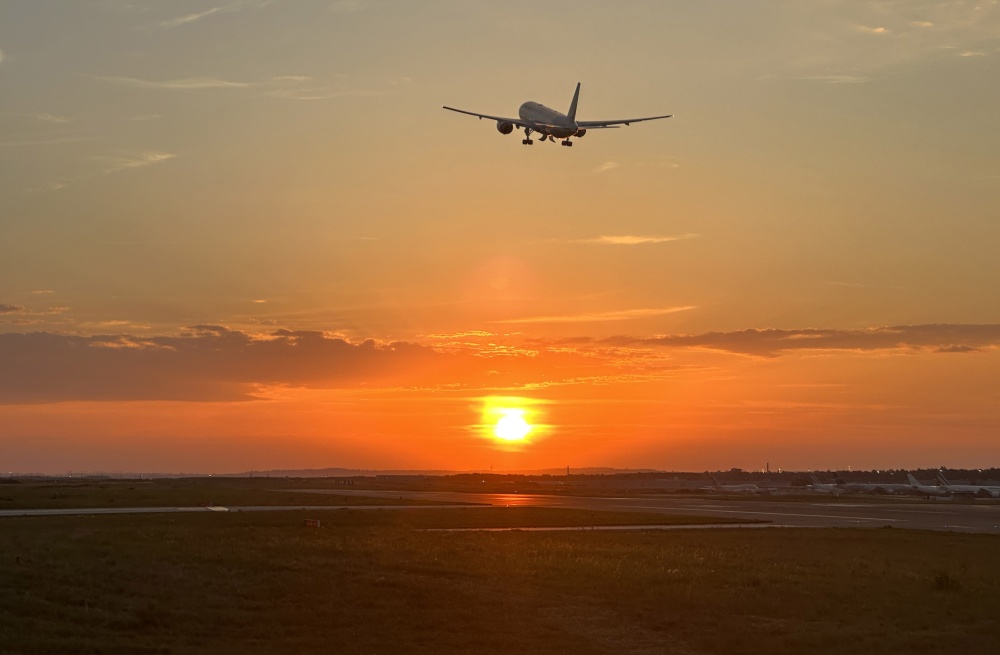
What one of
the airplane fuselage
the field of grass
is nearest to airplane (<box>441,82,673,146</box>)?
the airplane fuselage

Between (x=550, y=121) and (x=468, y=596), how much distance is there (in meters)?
56.7

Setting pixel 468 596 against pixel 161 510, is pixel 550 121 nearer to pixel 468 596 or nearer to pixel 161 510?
pixel 161 510

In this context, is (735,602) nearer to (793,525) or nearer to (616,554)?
(616,554)

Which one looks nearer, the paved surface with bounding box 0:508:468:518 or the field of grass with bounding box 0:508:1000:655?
the field of grass with bounding box 0:508:1000:655

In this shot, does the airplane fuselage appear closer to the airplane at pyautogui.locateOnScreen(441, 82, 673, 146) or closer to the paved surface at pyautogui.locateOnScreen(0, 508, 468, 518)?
the airplane at pyautogui.locateOnScreen(441, 82, 673, 146)

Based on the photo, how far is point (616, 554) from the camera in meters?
53.8

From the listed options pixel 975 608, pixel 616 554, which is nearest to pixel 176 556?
pixel 616 554

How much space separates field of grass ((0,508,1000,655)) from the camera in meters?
31.2

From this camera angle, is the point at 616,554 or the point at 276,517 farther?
the point at 276,517

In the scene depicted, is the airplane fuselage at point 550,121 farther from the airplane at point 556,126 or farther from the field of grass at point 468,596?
the field of grass at point 468,596

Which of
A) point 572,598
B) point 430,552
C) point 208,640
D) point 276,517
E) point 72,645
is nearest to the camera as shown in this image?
point 72,645

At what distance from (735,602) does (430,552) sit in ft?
57.7

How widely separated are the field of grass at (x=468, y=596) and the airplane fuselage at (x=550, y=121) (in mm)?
35954

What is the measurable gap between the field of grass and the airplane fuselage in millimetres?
35954
